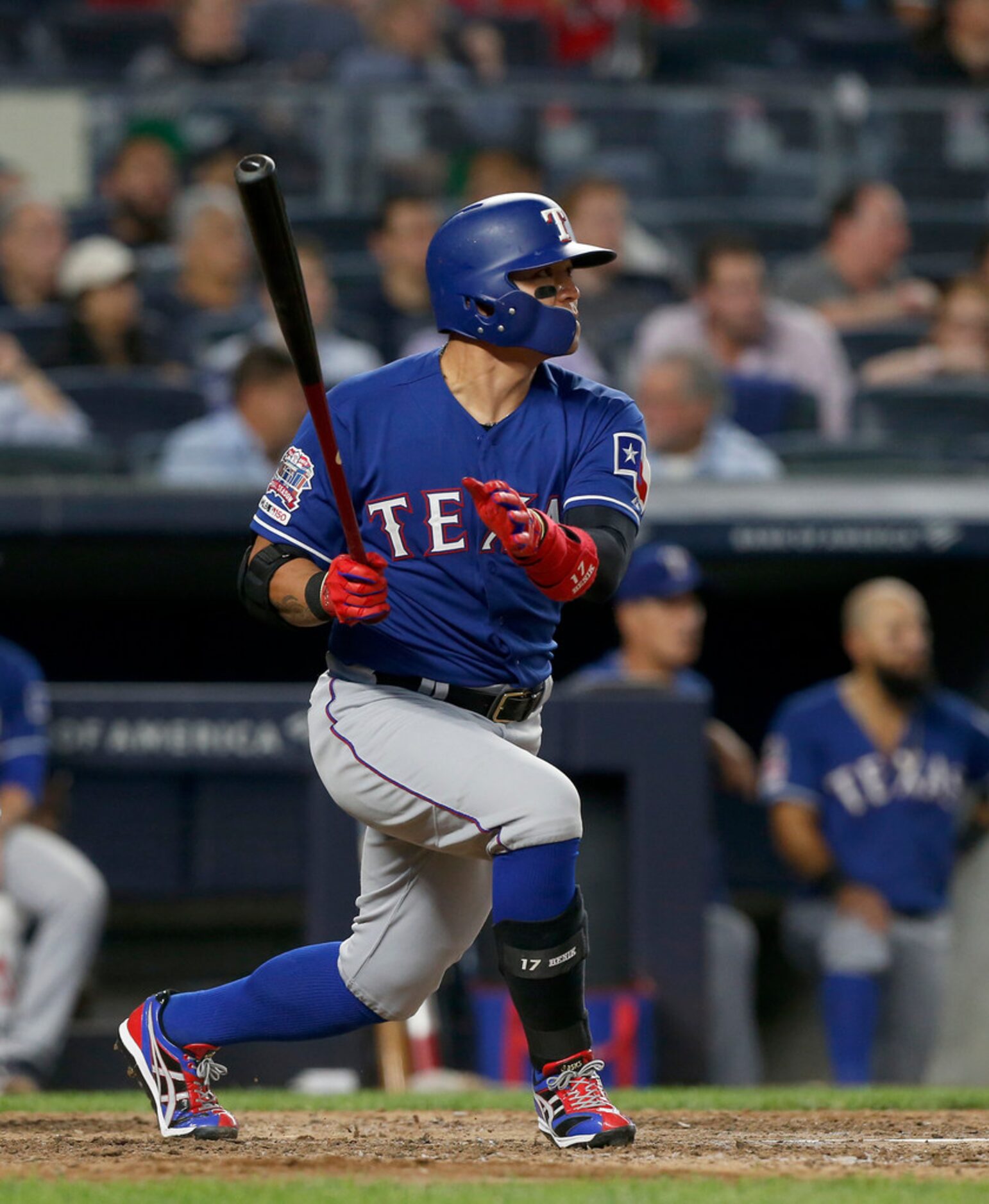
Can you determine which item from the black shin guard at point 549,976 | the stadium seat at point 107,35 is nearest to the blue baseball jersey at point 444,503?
the black shin guard at point 549,976

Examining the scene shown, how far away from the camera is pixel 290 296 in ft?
9.40

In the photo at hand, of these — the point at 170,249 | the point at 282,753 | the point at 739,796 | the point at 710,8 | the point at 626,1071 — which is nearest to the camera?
the point at 626,1071

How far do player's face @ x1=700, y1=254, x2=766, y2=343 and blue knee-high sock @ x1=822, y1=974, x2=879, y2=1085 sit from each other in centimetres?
256

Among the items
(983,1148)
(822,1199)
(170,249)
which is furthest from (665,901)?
(170,249)

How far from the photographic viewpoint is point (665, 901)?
17.7 ft

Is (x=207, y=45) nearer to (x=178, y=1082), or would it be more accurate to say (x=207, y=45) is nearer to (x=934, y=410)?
(x=934, y=410)

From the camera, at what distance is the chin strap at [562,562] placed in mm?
2781

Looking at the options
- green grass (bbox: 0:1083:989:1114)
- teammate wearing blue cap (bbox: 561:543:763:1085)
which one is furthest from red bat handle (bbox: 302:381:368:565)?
teammate wearing blue cap (bbox: 561:543:763:1085)

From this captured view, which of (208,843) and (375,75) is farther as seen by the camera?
(375,75)

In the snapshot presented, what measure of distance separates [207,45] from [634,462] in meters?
6.87

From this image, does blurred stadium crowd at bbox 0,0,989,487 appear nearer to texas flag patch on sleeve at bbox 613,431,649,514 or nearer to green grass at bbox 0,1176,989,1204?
texas flag patch on sleeve at bbox 613,431,649,514

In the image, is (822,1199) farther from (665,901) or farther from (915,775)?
(915,775)

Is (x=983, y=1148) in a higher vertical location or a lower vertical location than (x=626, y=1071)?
higher

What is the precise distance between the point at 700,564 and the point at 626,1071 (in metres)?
1.82
